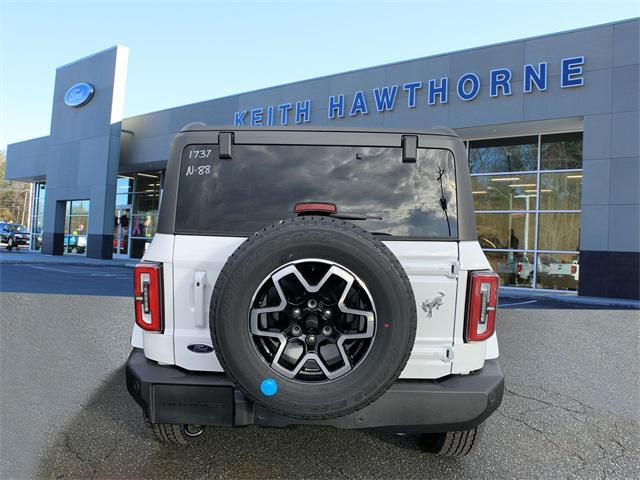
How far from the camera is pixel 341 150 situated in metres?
2.78

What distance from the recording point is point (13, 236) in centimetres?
2975

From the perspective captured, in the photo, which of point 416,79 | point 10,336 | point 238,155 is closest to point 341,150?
point 238,155

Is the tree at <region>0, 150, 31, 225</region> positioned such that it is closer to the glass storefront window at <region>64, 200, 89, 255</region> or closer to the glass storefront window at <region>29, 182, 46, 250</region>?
the glass storefront window at <region>29, 182, 46, 250</region>

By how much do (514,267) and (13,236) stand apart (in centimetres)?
2915

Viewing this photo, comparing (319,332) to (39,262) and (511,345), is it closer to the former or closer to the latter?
(511,345)

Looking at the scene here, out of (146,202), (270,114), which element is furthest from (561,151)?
(146,202)

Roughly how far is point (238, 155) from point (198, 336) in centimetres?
105

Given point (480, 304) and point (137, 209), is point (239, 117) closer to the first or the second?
point (137, 209)

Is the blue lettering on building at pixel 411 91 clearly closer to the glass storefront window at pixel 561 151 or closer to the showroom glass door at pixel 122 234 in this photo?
the glass storefront window at pixel 561 151

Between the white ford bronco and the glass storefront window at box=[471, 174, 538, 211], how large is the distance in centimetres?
1300

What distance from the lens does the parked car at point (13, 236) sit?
97.5 feet

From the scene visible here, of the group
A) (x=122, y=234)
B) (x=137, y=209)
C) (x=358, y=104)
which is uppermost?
(x=358, y=104)

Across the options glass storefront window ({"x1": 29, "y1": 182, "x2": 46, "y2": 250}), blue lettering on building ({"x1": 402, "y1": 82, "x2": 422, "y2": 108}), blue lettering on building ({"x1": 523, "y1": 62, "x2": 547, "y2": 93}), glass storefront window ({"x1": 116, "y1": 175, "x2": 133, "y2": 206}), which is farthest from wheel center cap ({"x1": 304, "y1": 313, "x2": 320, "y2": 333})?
glass storefront window ({"x1": 29, "y1": 182, "x2": 46, "y2": 250})

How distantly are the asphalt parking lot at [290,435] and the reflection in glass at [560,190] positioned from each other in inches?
370
